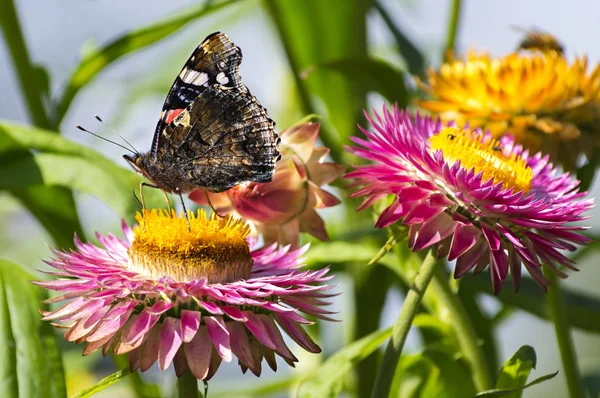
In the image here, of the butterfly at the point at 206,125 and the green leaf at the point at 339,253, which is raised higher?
the butterfly at the point at 206,125

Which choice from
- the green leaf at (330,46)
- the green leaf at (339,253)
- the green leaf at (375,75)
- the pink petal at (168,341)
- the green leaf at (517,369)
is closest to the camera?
the pink petal at (168,341)

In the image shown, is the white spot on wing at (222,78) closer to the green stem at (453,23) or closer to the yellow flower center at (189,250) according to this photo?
the yellow flower center at (189,250)

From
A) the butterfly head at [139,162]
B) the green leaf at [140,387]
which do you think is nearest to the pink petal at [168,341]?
the butterfly head at [139,162]

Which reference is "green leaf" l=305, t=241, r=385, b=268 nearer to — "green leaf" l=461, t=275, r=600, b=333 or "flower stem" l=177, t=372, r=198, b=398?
"green leaf" l=461, t=275, r=600, b=333

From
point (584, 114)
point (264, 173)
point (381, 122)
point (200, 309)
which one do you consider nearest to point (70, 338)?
point (200, 309)

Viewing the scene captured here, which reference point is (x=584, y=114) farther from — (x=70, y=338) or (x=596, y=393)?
(x=70, y=338)

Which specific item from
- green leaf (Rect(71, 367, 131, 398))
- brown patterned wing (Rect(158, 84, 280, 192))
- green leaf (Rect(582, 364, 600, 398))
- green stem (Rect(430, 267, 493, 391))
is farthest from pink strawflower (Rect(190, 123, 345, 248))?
green leaf (Rect(582, 364, 600, 398))

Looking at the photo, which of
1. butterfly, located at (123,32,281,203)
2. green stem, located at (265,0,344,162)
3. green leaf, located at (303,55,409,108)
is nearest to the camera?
butterfly, located at (123,32,281,203)
